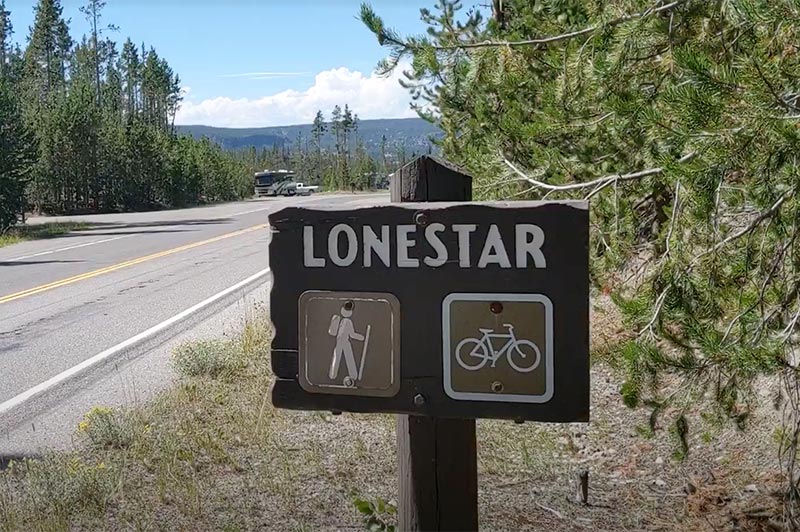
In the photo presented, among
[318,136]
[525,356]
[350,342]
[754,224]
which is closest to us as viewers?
[525,356]

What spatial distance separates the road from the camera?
27.0ft

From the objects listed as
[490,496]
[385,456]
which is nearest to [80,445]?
[385,456]

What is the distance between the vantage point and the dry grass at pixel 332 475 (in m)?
4.15

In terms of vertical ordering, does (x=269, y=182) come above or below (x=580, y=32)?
below

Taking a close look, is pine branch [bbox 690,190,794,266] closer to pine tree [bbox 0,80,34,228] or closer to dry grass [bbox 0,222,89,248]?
dry grass [bbox 0,222,89,248]

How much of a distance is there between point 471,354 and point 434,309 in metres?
0.13

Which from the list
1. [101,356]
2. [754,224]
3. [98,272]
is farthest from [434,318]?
[98,272]

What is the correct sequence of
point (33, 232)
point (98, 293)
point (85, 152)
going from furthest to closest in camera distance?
1. point (85, 152)
2. point (33, 232)
3. point (98, 293)

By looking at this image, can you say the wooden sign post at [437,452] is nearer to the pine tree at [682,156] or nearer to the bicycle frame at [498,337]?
the bicycle frame at [498,337]

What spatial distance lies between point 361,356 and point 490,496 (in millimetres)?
2557

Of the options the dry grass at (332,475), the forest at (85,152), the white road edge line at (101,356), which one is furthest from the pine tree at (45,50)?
the dry grass at (332,475)

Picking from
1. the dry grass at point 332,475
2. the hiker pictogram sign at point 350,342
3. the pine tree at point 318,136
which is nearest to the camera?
the hiker pictogram sign at point 350,342

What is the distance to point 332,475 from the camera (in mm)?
4777

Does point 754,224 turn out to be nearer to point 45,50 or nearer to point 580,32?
point 580,32
